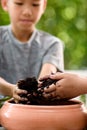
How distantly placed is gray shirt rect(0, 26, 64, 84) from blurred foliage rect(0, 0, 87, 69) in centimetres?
142

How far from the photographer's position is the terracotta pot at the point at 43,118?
663 millimetres

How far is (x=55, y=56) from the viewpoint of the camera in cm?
144

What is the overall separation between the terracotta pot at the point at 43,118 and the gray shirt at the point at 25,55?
73 cm

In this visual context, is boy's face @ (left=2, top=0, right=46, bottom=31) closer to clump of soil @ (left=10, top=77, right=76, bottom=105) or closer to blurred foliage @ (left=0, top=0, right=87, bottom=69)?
clump of soil @ (left=10, top=77, right=76, bottom=105)

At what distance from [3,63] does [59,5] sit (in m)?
1.62

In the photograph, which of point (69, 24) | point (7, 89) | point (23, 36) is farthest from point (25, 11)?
point (69, 24)

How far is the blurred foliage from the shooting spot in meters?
2.90

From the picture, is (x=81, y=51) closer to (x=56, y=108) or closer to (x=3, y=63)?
(x=3, y=63)

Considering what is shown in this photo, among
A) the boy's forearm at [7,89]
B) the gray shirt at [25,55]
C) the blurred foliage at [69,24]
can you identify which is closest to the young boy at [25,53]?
the gray shirt at [25,55]

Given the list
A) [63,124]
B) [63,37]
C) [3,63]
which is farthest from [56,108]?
[63,37]

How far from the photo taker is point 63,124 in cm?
67

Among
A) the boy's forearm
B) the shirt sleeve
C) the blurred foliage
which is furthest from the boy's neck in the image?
the blurred foliage

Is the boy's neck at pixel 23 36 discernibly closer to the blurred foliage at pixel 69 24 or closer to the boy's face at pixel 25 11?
the boy's face at pixel 25 11

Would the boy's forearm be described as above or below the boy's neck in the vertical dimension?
below
